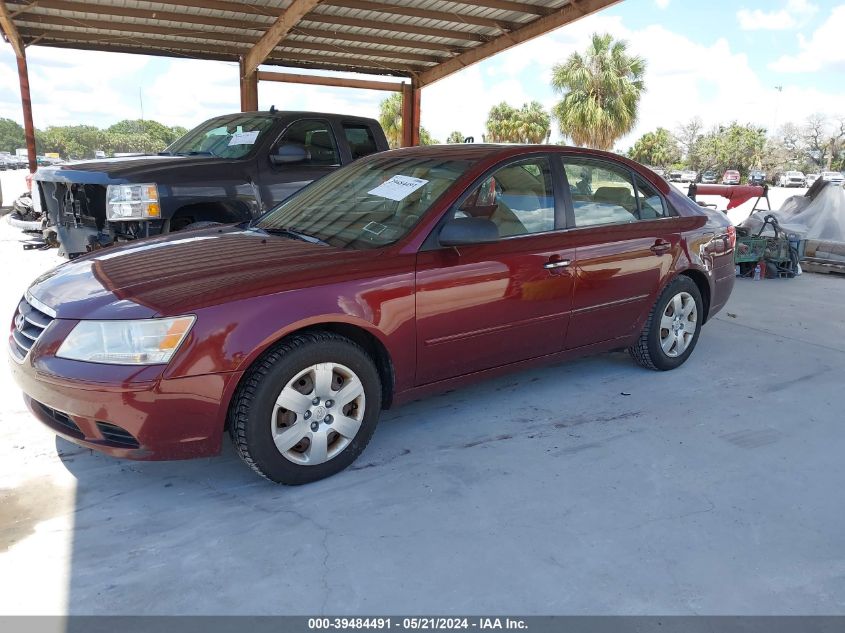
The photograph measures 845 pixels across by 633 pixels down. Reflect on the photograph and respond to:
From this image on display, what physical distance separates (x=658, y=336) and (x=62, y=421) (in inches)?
142

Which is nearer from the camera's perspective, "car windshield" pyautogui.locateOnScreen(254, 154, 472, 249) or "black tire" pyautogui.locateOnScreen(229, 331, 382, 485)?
"black tire" pyautogui.locateOnScreen(229, 331, 382, 485)

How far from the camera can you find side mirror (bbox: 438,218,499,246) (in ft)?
10.6

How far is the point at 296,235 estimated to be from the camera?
11.7 feet

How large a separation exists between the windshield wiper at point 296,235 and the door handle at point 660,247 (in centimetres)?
223

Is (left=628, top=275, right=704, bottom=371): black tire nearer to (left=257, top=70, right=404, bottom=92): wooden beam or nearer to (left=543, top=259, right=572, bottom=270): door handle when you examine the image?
(left=543, top=259, right=572, bottom=270): door handle

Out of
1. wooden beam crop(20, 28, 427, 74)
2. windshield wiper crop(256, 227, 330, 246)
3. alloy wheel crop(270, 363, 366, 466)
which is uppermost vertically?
wooden beam crop(20, 28, 427, 74)

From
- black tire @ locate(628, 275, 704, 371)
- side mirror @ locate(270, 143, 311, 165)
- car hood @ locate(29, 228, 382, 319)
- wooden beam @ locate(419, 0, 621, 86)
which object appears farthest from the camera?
wooden beam @ locate(419, 0, 621, 86)

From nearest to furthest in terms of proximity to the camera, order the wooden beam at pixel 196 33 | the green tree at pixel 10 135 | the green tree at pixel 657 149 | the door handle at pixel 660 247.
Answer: the door handle at pixel 660 247 → the wooden beam at pixel 196 33 → the green tree at pixel 657 149 → the green tree at pixel 10 135

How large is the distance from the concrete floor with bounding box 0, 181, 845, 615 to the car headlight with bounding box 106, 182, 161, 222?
164cm

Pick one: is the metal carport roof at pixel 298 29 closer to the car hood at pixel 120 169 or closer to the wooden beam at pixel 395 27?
the wooden beam at pixel 395 27

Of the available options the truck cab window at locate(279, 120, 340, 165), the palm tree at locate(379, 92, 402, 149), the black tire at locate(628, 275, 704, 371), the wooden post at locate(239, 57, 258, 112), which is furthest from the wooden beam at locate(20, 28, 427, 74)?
the palm tree at locate(379, 92, 402, 149)

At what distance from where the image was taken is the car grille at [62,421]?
278 cm

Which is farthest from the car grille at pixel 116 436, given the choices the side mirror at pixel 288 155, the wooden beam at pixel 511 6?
the wooden beam at pixel 511 6

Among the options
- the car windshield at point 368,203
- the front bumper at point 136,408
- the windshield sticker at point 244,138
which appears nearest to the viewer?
the front bumper at point 136,408
